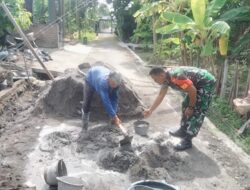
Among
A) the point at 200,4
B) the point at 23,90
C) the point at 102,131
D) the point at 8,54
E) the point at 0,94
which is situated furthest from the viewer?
the point at 8,54

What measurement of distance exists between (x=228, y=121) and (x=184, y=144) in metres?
2.39

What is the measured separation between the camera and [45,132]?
8078 millimetres

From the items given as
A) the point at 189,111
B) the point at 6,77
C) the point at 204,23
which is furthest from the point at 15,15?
the point at 189,111

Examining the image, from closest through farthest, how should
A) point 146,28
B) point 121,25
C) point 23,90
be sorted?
point 23,90, point 146,28, point 121,25

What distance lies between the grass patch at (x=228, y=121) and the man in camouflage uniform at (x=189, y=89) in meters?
1.19

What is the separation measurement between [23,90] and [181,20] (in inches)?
194

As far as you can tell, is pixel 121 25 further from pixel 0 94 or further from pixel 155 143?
pixel 155 143

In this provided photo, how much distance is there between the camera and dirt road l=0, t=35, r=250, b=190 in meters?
6.00

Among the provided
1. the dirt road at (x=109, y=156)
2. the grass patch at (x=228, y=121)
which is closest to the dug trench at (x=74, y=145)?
the dirt road at (x=109, y=156)

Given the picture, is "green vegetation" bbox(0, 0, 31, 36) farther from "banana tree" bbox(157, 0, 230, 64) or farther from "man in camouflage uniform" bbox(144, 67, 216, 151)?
"man in camouflage uniform" bbox(144, 67, 216, 151)

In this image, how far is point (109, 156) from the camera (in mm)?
6535

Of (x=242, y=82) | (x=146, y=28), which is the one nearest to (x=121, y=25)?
(x=146, y=28)

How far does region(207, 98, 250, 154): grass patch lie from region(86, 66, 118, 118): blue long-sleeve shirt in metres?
2.62

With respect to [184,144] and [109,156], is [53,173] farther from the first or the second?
[184,144]
